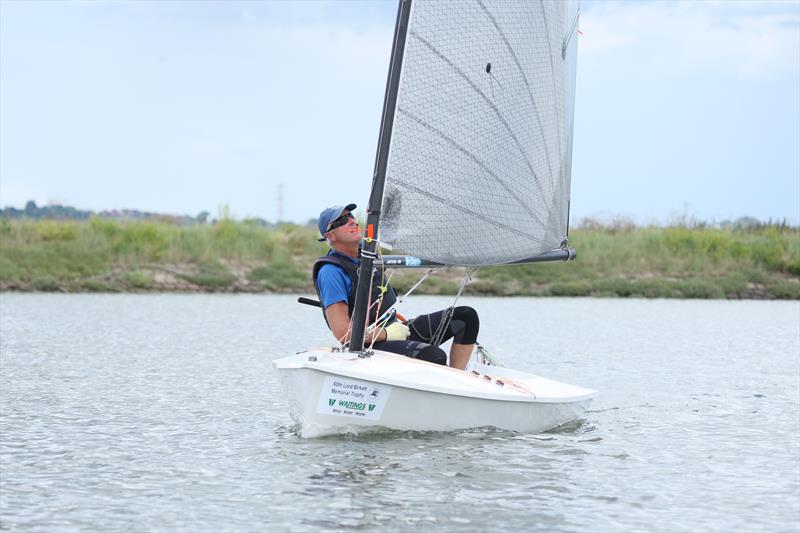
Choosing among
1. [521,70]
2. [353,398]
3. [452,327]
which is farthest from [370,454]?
[521,70]

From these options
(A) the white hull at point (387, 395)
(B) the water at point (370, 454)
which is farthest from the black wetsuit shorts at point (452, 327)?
(B) the water at point (370, 454)

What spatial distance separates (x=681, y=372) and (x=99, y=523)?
9.83 metres

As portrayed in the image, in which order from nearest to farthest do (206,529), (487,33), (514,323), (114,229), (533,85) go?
1. (206,529)
2. (487,33)
3. (533,85)
4. (514,323)
5. (114,229)

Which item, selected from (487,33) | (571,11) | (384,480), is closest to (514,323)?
(571,11)

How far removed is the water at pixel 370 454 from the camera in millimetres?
6562

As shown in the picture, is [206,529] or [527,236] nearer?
[206,529]

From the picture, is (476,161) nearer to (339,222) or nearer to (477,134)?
(477,134)

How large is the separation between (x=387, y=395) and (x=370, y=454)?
440mm

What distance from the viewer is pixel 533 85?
31.7ft

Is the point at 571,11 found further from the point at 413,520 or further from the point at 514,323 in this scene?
the point at 514,323

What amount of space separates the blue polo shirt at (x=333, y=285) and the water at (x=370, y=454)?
1.00 metres

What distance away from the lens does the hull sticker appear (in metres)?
7.84

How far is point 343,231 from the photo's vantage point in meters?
8.55

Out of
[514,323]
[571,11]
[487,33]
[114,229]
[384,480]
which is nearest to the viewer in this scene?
[384,480]
